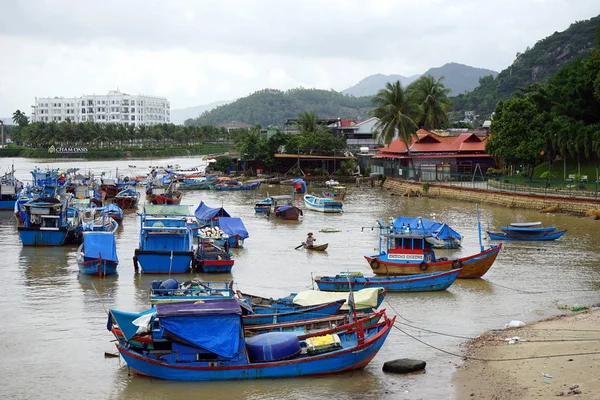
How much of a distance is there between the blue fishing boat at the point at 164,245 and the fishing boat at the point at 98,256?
1042 millimetres

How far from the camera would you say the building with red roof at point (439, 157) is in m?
76.1

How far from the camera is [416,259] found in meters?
29.5

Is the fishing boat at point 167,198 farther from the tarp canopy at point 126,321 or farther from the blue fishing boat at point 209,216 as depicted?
the tarp canopy at point 126,321

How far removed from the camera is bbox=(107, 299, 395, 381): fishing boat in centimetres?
1786

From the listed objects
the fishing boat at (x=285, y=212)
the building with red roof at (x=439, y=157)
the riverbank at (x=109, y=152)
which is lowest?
the fishing boat at (x=285, y=212)

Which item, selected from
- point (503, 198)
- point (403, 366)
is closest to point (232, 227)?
point (403, 366)

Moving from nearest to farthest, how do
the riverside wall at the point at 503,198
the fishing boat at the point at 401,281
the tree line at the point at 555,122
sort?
the fishing boat at the point at 401,281 → the riverside wall at the point at 503,198 → the tree line at the point at 555,122

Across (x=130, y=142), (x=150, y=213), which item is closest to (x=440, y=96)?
(x=150, y=213)

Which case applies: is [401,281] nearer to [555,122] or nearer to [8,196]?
[555,122]

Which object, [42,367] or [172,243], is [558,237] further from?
[42,367]

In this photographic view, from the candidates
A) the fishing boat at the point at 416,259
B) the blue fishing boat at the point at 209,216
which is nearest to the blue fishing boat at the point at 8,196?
the blue fishing boat at the point at 209,216

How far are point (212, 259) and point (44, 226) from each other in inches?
476

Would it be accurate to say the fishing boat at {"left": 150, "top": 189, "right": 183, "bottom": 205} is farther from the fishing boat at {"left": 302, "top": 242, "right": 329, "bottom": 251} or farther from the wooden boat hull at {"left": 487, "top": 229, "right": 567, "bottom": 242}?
the wooden boat hull at {"left": 487, "top": 229, "right": 567, "bottom": 242}

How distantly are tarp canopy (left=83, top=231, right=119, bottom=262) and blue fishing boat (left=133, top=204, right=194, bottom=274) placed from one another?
1.05 m
